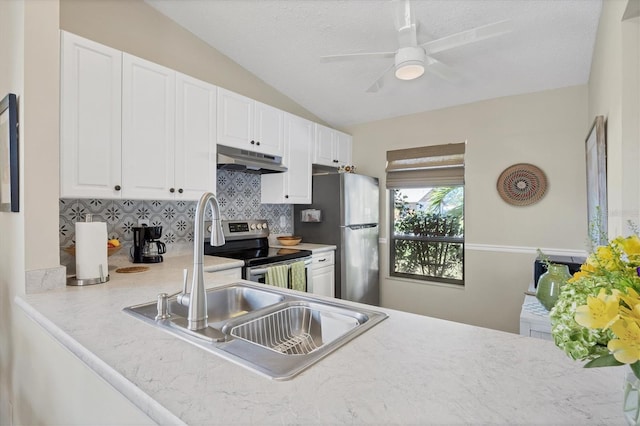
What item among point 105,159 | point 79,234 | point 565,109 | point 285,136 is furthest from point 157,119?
point 565,109

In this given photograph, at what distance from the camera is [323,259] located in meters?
3.25

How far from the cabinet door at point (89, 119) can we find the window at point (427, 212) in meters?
2.94

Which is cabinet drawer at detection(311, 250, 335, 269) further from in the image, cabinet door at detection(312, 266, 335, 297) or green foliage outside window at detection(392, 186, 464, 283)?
green foliage outside window at detection(392, 186, 464, 283)

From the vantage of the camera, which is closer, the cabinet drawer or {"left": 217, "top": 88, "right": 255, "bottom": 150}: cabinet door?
{"left": 217, "top": 88, "right": 255, "bottom": 150}: cabinet door

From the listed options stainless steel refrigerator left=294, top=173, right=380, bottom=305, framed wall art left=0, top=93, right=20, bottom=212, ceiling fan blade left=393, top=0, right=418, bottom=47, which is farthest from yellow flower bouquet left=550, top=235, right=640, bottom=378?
stainless steel refrigerator left=294, top=173, right=380, bottom=305

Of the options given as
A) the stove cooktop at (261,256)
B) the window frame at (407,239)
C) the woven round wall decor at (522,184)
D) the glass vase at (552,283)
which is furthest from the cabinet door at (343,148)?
the glass vase at (552,283)

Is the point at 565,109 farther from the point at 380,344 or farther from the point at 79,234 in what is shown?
the point at 79,234

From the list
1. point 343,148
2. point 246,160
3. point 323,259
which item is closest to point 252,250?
point 323,259

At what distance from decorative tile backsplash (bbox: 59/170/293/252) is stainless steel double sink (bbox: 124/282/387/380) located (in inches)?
49.5

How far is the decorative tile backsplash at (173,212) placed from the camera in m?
2.12

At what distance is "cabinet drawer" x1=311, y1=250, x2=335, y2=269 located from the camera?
3128 mm

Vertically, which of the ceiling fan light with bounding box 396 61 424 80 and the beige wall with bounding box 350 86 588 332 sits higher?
the ceiling fan light with bounding box 396 61 424 80

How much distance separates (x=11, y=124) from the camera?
1.51 m

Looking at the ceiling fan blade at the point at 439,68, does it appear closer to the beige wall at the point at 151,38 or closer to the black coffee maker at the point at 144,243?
the beige wall at the point at 151,38
